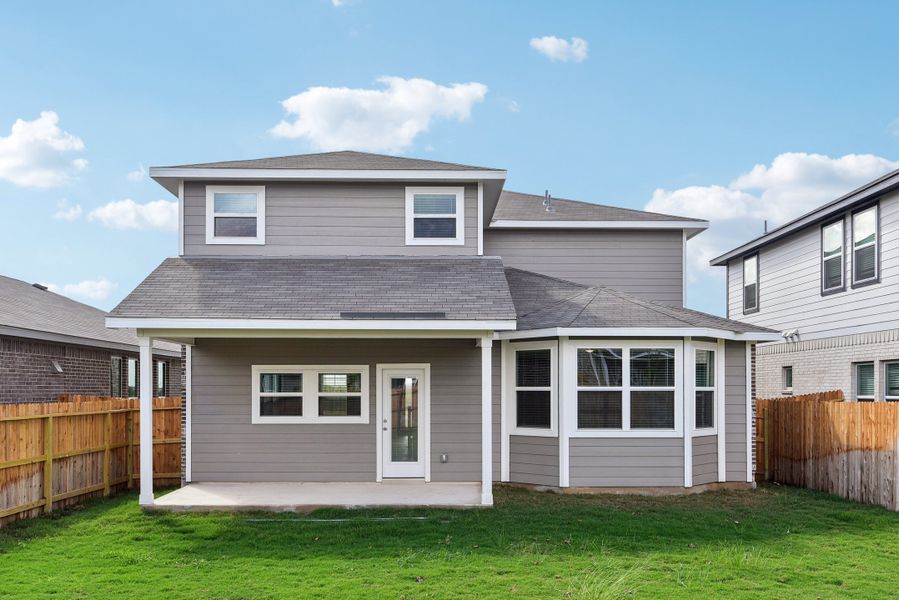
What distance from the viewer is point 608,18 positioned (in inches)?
539

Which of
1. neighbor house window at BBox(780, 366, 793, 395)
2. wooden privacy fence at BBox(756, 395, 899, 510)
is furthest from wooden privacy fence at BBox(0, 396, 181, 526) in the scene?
neighbor house window at BBox(780, 366, 793, 395)

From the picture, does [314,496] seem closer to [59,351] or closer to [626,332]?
[626,332]

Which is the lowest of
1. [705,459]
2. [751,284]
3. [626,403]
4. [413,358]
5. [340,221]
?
[705,459]

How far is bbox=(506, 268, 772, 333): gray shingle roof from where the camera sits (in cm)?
1240

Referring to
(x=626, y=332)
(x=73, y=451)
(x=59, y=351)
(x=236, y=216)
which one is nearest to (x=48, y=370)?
(x=59, y=351)

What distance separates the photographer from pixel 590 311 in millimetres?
12773

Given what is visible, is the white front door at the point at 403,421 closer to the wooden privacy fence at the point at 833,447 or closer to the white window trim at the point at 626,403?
the white window trim at the point at 626,403

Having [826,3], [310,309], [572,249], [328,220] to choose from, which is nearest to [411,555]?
[310,309]

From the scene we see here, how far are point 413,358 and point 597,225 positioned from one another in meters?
4.90

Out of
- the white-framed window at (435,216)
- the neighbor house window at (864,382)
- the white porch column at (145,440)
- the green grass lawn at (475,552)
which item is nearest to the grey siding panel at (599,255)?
the white-framed window at (435,216)

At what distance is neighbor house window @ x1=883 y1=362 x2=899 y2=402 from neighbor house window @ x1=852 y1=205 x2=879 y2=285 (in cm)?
166

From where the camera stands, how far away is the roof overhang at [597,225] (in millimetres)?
15656

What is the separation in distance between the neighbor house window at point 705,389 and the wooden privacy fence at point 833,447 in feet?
6.17

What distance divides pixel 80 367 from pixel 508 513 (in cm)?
1282
